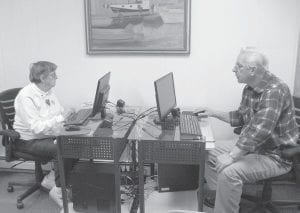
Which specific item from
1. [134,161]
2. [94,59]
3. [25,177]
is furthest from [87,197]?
[94,59]

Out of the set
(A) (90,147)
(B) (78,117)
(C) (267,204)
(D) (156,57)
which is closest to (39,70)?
(B) (78,117)

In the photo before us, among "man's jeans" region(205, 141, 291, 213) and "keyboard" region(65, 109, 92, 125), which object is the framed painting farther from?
"man's jeans" region(205, 141, 291, 213)

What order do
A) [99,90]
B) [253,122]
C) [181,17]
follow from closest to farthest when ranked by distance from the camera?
[253,122] → [99,90] → [181,17]

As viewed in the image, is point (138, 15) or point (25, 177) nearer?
point (138, 15)

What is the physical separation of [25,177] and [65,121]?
3.67 feet

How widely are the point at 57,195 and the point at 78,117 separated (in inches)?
27.0

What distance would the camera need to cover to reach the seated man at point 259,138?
222 cm

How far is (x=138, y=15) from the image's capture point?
304cm

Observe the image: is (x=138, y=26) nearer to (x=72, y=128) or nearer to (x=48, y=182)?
(x=72, y=128)

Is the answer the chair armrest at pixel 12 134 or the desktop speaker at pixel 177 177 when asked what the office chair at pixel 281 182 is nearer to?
the desktop speaker at pixel 177 177

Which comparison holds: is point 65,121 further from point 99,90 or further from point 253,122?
point 253,122

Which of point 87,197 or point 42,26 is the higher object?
point 42,26

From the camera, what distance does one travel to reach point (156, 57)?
3.17 meters

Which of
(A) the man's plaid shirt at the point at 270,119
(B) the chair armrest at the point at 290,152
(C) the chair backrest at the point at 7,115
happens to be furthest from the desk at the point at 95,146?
(B) the chair armrest at the point at 290,152
